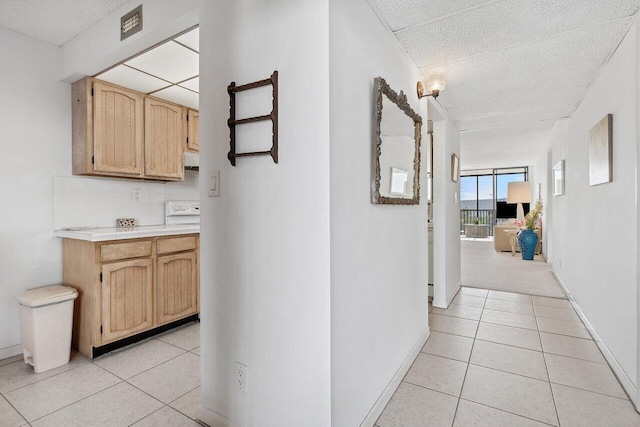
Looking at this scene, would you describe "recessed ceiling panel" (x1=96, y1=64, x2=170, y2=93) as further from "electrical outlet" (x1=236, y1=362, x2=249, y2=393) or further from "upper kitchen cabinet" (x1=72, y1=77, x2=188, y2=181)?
"electrical outlet" (x1=236, y1=362, x2=249, y2=393)

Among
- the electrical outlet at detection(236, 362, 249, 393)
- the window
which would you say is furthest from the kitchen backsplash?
the window

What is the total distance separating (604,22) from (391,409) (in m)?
2.55

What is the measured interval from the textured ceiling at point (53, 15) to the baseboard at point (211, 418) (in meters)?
2.46

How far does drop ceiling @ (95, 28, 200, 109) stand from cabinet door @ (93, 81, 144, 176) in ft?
0.37

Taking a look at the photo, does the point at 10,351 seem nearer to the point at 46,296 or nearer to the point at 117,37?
the point at 46,296

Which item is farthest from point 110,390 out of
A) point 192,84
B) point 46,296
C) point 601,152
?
point 601,152

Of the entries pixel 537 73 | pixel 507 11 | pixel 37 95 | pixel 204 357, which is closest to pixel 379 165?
pixel 507 11

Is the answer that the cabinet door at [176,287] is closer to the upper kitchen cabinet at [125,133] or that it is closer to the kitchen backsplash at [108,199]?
the kitchen backsplash at [108,199]

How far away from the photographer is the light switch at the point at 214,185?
1.60 meters

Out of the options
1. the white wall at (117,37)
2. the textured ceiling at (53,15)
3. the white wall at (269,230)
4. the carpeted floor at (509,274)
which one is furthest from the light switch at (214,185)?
the carpeted floor at (509,274)

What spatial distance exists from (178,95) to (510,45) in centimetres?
281

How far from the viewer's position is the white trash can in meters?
2.17

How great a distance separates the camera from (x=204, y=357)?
1661mm

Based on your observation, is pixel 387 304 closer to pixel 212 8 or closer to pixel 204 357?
pixel 204 357
